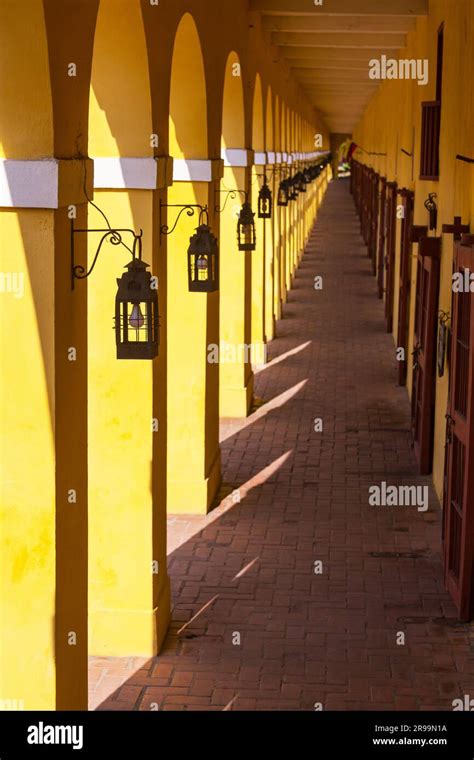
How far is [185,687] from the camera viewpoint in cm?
750

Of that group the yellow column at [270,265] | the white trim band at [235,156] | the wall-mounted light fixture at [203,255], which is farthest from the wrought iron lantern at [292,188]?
the wall-mounted light fixture at [203,255]

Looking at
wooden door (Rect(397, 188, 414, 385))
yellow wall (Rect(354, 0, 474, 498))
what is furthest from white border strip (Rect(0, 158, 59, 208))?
wooden door (Rect(397, 188, 414, 385))

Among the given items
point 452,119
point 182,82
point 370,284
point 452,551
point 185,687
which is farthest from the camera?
point 370,284

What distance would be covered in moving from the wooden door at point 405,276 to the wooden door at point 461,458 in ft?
20.8

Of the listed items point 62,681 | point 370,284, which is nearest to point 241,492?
point 62,681

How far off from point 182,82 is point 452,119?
2.76 metres

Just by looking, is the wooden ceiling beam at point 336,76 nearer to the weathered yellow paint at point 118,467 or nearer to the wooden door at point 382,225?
the wooden door at point 382,225

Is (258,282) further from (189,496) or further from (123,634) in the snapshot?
(123,634)

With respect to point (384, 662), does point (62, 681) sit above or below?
above

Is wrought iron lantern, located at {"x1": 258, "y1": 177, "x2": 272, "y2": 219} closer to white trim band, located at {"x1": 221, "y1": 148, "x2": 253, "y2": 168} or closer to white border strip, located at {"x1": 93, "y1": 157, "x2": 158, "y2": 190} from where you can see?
white trim band, located at {"x1": 221, "y1": 148, "x2": 253, "y2": 168}

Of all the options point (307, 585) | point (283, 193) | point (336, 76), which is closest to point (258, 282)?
point (283, 193)

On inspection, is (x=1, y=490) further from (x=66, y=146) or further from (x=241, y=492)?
(x=241, y=492)

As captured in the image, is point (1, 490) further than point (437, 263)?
No

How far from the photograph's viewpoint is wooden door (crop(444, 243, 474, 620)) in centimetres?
834
